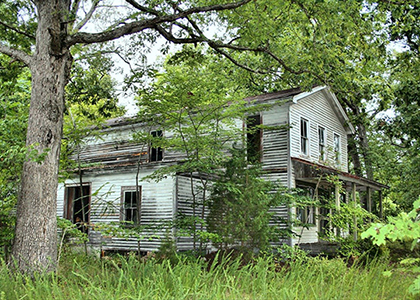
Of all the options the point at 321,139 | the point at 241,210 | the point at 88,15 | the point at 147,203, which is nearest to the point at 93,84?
the point at 88,15

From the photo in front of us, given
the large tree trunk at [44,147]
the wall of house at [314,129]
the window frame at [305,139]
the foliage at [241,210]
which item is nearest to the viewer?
the large tree trunk at [44,147]

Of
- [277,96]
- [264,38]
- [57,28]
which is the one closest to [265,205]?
[264,38]

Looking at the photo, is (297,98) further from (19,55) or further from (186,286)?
(186,286)

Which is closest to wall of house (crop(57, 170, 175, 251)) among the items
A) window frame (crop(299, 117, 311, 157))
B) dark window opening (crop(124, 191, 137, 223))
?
dark window opening (crop(124, 191, 137, 223))

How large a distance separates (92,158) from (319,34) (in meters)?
15.5

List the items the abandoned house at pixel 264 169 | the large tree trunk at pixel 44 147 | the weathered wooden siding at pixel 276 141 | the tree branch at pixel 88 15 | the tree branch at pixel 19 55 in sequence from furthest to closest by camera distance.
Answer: the weathered wooden siding at pixel 276 141 < the abandoned house at pixel 264 169 < the tree branch at pixel 88 15 < the tree branch at pixel 19 55 < the large tree trunk at pixel 44 147

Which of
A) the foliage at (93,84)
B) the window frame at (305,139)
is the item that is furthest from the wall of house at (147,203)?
the window frame at (305,139)

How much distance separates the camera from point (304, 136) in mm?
19672

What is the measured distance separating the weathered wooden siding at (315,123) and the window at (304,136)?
9.1 inches

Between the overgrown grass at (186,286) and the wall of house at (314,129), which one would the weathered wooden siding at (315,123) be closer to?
the wall of house at (314,129)

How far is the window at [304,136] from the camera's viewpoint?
63.6 ft

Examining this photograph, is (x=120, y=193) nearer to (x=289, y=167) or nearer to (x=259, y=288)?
(x=289, y=167)

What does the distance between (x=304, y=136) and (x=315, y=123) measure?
4.62 ft

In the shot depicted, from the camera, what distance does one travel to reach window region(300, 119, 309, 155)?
19.4m
